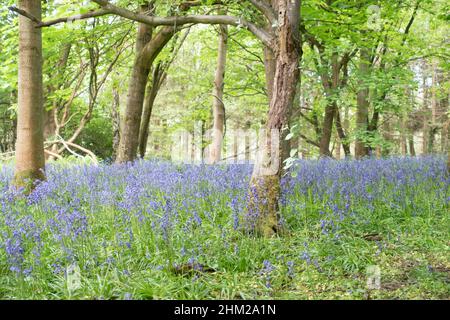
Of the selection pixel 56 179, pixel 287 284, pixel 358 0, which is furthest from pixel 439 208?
pixel 56 179

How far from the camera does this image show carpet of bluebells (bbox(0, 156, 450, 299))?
3123mm

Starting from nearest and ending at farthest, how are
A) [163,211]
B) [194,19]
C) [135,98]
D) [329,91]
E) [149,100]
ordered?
[163,211] → [194,19] → [135,98] → [329,91] → [149,100]

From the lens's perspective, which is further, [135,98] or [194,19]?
[135,98]

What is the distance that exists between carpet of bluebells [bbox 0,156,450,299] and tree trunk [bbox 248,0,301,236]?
0.19 meters

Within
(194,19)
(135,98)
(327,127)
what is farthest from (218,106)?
(194,19)

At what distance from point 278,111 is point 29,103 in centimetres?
414

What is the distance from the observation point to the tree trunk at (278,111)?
13.9 feet

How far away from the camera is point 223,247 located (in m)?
3.81

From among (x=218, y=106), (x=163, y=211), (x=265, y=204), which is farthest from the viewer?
(x=218, y=106)

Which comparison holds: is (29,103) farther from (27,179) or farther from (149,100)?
(149,100)

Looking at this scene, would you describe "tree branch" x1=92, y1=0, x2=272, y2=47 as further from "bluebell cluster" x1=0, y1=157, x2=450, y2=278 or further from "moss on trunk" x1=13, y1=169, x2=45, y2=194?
"moss on trunk" x1=13, y1=169, x2=45, y2=194

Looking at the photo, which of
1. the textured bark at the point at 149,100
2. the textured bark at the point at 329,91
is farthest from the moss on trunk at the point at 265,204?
the textured bark at the point at 149,100

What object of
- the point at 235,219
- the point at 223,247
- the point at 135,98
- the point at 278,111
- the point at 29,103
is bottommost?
the point at 223,247

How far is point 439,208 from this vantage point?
17.0ft
